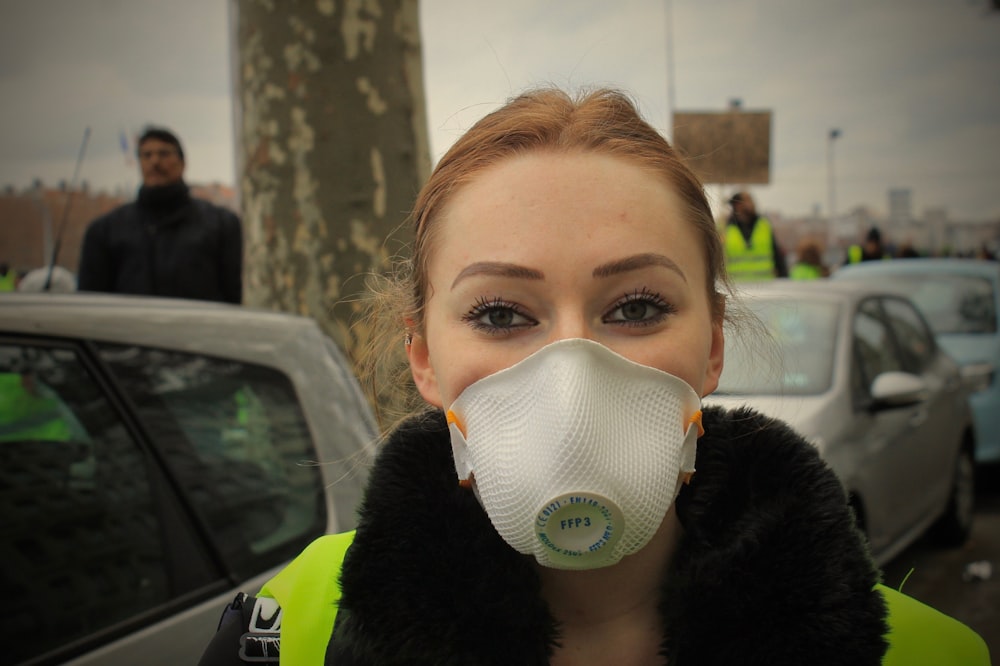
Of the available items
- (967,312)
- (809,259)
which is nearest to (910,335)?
(967,312)

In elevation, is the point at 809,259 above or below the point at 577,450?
below

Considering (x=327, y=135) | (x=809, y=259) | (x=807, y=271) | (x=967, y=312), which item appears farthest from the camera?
(x=809, y=259)

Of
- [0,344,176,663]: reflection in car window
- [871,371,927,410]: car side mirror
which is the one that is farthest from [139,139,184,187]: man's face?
[871,371,927,410]: car side mirror

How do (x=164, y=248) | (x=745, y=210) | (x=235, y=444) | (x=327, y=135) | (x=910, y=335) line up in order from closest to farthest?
(x=235, y=444)
(x=327, y=135)
(x=164, y=248)
(x=910, y=335)
(x=745, y=210)

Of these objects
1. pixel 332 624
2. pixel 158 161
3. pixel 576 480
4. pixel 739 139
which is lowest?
pixel 332 624

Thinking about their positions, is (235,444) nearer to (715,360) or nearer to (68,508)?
(68,508)

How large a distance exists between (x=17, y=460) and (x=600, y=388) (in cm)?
123

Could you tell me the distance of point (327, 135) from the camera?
4.21 meters

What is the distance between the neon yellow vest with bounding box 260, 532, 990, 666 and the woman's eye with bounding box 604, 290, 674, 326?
19.4 inches

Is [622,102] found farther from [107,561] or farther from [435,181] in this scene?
[107,561]

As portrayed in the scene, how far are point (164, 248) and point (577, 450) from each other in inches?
159

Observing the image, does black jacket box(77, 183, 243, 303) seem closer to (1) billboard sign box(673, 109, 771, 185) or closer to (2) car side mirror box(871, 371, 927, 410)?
(2) car side mirror box(871, 371, 927, 410)

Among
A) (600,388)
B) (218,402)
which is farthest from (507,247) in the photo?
(218,402)

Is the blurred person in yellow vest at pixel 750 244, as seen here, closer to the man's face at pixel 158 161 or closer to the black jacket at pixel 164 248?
the black jacket at pixel 164 248
